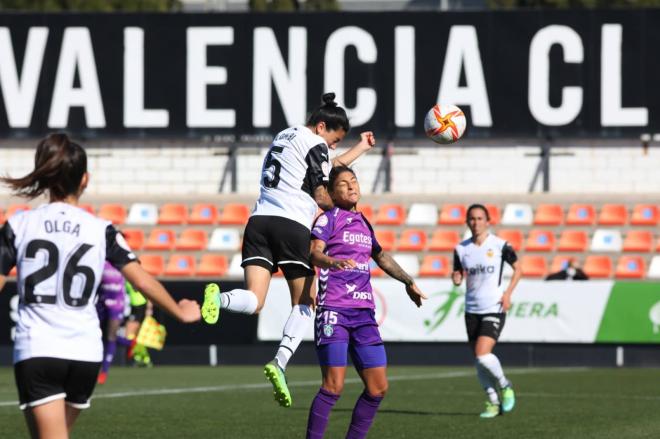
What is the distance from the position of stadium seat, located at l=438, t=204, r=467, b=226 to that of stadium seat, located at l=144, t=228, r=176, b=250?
561cm

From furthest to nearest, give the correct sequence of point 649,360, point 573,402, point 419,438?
point 649,360 < point 573,402 < point 419,438

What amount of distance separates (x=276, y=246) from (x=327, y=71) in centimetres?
2022

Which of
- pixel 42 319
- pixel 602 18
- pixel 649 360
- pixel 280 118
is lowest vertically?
pixel 649 360

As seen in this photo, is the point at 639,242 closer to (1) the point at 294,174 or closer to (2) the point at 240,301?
(1) the point at 294,174

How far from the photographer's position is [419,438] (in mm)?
11172

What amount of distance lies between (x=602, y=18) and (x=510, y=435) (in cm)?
1936

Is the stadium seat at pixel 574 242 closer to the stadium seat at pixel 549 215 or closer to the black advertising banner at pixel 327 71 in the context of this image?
the stadium seat at pixel 549 215

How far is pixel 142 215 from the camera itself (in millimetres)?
29234

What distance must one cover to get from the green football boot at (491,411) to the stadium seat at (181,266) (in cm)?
1488

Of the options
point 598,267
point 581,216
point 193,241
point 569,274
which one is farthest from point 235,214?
point 569,274

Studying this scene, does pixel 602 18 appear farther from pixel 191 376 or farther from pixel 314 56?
pixel 191 376

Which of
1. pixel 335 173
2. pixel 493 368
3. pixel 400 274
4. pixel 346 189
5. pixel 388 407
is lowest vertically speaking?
pixel 388 407

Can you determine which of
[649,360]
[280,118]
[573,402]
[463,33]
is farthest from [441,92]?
[573,402]

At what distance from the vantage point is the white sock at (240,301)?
29.8 ft
